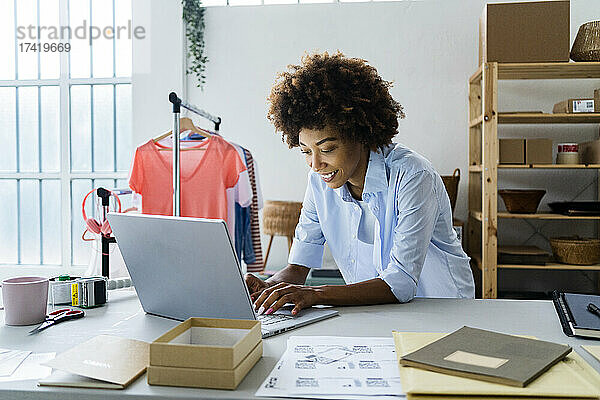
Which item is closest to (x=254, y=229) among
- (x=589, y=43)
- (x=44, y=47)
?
(x=589, y=43)

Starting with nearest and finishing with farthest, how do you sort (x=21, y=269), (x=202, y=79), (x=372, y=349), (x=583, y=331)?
(x=372, y=349) → (x=583, y=331) → (x=202, y=79) → (x=21, y=269)

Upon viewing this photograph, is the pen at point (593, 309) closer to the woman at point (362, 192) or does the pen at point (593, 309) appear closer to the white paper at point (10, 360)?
the woman at point (362, 192)

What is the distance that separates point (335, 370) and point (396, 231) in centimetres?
70

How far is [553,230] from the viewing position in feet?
13.0

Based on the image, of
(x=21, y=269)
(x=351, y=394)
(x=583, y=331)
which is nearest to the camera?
(x=351, y=394)

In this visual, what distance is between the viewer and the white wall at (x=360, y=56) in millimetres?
4004

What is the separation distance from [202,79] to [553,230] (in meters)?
2.62

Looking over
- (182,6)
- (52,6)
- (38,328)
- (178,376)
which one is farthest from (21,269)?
(178,376)

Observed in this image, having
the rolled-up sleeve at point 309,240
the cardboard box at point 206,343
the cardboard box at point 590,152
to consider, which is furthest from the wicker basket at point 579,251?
the cardboard box at point 206,343

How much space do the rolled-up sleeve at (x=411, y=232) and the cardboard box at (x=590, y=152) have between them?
7.23ft

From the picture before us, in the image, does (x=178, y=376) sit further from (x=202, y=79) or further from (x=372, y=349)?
(x=202, y=79)

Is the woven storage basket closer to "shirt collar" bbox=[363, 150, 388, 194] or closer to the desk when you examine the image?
"shirt collar" bbox=[363, 150, 388, 194]

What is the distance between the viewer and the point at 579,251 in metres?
3.42

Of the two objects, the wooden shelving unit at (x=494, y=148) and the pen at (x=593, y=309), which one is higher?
the wooden shelving unit at (x=494, y=148)
